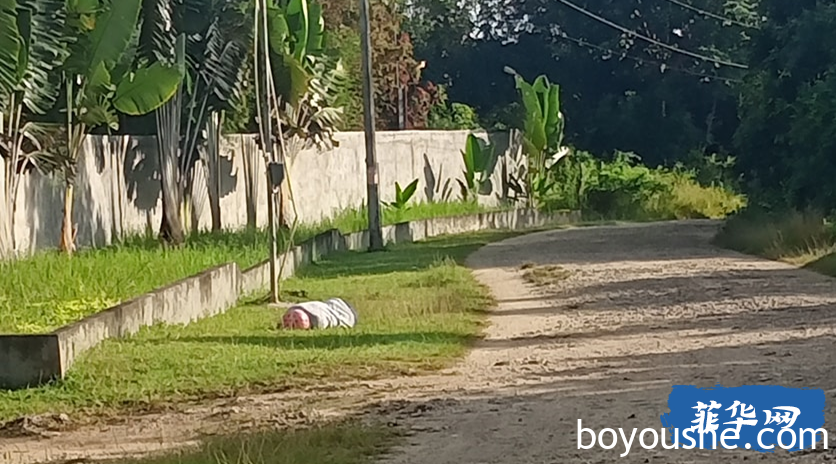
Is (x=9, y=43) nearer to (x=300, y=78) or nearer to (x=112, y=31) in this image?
(x=112, y=31)

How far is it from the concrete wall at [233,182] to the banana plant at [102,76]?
18.9 inches

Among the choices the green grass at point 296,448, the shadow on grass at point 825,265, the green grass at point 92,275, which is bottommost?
the shadow on grass at point 825,265

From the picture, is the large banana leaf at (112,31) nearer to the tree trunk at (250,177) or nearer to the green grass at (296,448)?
the tree trunk at (250,177)

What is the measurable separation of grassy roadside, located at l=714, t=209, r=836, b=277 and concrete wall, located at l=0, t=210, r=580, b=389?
7.03m

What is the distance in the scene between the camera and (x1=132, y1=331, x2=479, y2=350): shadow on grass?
12461 millimetres

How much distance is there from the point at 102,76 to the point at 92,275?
126 inches

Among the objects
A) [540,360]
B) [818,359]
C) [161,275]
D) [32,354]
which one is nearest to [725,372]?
[818,359]

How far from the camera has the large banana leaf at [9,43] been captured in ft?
48.3

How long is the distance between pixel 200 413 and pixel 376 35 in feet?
104

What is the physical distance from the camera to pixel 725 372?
10320 millimetres

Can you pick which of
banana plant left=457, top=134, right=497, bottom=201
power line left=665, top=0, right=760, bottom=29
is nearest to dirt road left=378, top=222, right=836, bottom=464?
banana plant left=457, top=134, right=497, bottom=201

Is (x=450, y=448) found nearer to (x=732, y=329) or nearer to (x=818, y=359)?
(x=818, y=359)

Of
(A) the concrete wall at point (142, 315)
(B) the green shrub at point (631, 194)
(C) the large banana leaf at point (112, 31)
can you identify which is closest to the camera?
(A) the concrete wall at point (142, 315)

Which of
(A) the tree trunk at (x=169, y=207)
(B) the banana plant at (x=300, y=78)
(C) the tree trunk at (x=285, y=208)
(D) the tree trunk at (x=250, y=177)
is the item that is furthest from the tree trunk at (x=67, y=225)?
(D) the tree trunk at (x=250, y=177)
